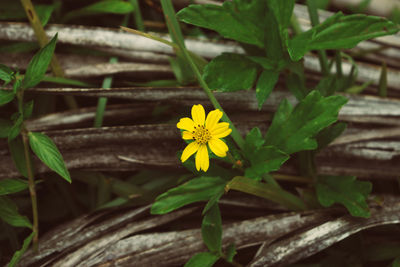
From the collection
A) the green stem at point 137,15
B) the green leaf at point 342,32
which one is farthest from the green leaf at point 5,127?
the green leaf at point 342,32

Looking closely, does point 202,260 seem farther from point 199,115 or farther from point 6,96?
point 6,96

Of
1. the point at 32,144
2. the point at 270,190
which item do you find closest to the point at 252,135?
the point at 270,190

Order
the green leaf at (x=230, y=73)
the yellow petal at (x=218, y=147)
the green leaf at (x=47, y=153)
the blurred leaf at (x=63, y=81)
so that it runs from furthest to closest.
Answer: the blurred leaf at (x=63, y=81), the green leaf at (x=230, y=73), the green leaf at (x=47, y=153), the yellow petal at (x=218, y=147)

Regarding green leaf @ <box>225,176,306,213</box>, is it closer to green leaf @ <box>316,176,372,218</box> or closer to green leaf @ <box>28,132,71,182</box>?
green leaf @ <box>316,176,372,218</box>

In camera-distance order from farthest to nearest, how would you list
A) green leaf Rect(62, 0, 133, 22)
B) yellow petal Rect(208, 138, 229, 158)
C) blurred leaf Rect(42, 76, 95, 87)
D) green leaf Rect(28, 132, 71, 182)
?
green leaf Rect(62, 0, 133, 22)
blurred leaf Rect(42, 76, 95, 87)
green leaf Rect(28, 132, 71, 182)
yellow petal Rect(208, 138, 229, 158)

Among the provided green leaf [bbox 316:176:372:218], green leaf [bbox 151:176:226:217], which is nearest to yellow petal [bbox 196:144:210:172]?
green leaf [bbox 151:176:226:217]

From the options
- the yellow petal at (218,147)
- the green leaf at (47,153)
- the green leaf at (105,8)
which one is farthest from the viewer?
the green leaf at (105,8)

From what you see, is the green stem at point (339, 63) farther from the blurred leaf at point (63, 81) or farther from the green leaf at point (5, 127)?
the green leaf at point (5, 127)
